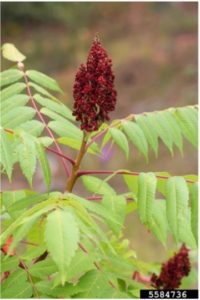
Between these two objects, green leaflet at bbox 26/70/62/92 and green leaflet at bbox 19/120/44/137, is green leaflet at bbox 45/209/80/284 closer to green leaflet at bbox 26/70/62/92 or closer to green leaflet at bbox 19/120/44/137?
green leaflet at bbox 19/120/44/137

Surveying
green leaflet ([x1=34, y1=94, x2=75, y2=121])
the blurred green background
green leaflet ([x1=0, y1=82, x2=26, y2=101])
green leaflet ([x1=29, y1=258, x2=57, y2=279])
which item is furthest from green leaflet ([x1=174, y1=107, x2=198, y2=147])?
the blurred green background

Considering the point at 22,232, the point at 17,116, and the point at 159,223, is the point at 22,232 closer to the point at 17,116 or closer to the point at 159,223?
the point at 159,223

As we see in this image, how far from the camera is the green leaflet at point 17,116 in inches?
105

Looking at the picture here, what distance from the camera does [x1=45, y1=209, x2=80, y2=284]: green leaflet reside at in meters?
1.68

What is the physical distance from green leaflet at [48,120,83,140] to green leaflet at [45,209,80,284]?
81 cm

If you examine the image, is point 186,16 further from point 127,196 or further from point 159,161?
point 127,196

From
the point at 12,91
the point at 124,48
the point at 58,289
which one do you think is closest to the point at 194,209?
the point at 58,289

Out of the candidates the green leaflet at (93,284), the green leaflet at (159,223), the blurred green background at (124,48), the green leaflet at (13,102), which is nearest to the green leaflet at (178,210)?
the green leaflet at (159,223)

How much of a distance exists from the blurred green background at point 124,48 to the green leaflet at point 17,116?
28.3 ft

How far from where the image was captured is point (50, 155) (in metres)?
12.2

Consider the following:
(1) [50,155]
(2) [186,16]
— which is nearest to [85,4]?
(2) [186,16]

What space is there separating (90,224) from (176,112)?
1144 millimetres

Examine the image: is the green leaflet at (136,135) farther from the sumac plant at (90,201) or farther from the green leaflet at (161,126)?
the green leaflet at (161,126)

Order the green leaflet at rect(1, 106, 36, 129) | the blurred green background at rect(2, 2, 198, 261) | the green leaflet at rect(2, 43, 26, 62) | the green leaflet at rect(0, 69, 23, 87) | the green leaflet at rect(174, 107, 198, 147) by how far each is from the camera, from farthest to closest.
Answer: the blurred green background at rect(2, 2, 198, 261) → the green leaflet at rect(2, 43, 26, 62) → the green leaflet at rect(0, 69, 23, 87) → the green leaflet at rect(174, 107, 198, 147) → the green leaflet at rect(1, 106, 36, 129)
